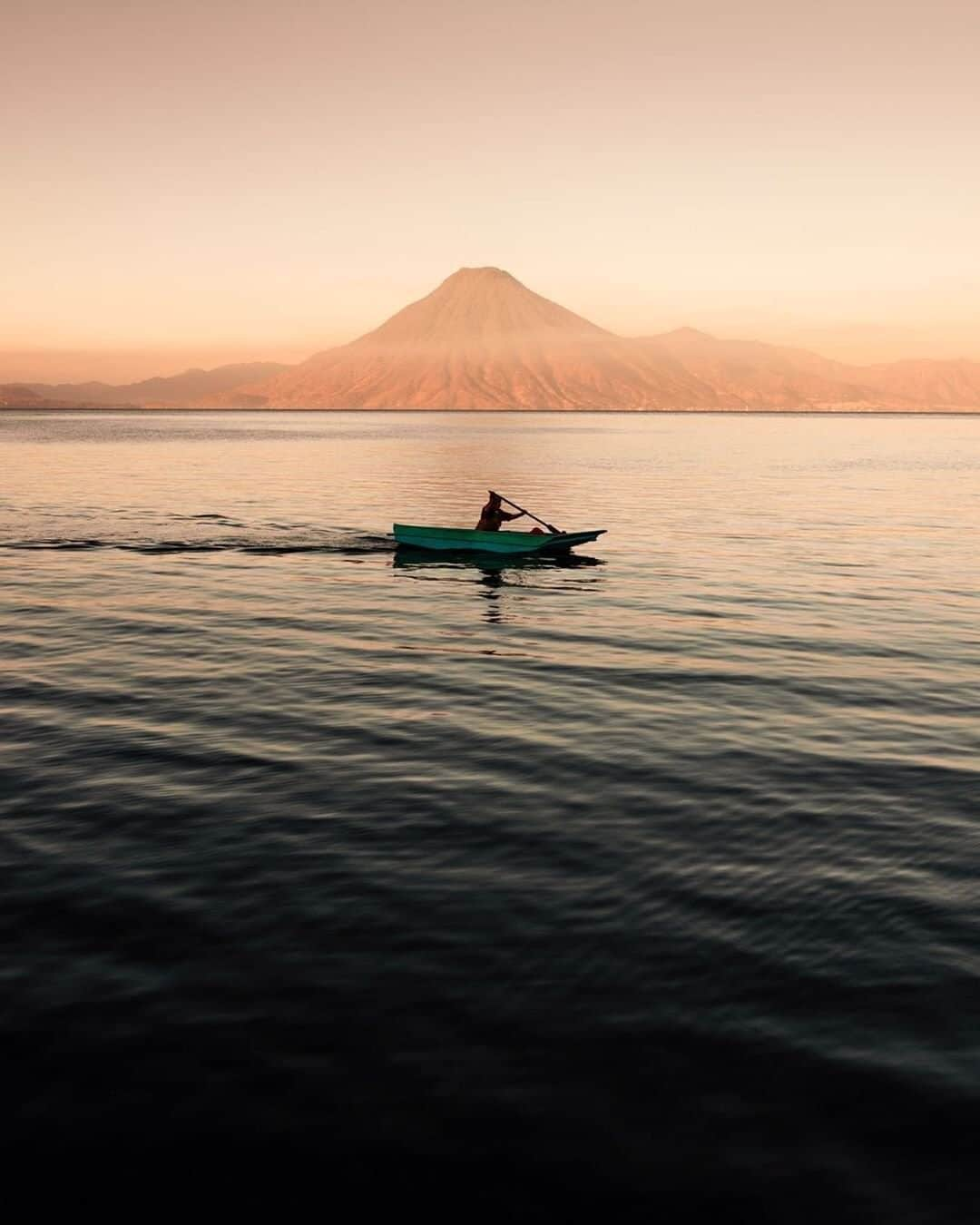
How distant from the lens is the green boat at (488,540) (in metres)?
35.8

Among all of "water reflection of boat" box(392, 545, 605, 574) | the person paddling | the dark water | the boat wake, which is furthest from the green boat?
the dark water

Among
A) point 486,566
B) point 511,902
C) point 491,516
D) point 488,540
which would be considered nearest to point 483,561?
point 486,566

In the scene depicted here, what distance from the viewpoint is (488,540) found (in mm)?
35906

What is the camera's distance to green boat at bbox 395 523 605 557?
1410 inches

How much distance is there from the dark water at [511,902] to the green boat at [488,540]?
8.91 meters

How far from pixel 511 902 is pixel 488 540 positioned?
85.1 feet

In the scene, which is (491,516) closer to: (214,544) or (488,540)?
(488,540)

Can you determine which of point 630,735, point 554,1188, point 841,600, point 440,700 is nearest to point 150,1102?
point 554,1188

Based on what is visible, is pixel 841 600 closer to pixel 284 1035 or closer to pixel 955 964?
pixel 955 964

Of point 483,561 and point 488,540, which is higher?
point 488,540

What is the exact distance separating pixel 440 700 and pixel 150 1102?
1146 centimetres

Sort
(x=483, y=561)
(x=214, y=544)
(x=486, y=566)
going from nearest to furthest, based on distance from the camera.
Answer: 1. (x=486, y=566)
2. (x=483, y=561)
3. (x=214, y=544)

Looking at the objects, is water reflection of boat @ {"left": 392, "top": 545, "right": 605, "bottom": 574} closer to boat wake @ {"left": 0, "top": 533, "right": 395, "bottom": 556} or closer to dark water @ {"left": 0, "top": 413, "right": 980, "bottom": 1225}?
boat wake @ {"left": 0, "top": 533, "right": 395, "bottom": 556}

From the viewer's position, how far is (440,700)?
18641mm
